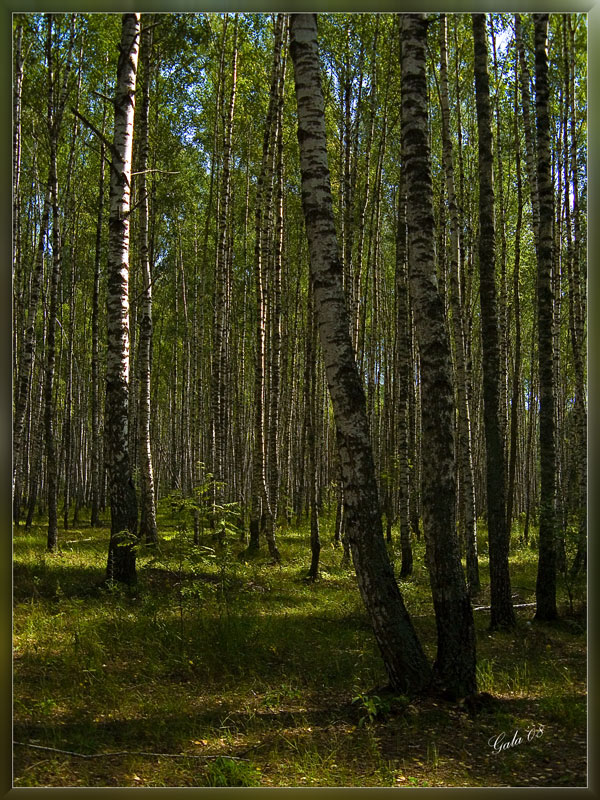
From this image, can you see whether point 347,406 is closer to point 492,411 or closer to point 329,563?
point 492,411

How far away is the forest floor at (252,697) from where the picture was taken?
3.77 meters

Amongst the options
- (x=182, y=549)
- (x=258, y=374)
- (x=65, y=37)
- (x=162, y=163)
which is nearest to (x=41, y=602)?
(x=182, y=549)

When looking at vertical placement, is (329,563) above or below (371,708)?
below

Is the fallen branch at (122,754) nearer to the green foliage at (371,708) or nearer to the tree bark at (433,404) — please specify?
the green foliage at (371,708)

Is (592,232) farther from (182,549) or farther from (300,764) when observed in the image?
(182,549)

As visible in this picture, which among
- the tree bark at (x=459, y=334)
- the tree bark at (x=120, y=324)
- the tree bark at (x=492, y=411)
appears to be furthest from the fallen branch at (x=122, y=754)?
the tree bark at (x=459, y=334)

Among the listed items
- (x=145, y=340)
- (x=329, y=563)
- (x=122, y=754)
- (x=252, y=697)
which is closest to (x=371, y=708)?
(x=252, y=697)

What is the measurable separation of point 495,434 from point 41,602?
16.8ft
